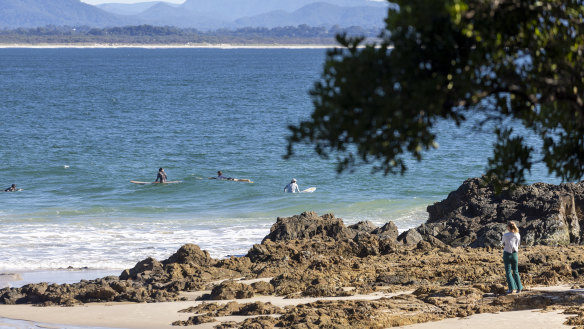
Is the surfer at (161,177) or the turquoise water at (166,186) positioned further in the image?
the surfer at (161,177)

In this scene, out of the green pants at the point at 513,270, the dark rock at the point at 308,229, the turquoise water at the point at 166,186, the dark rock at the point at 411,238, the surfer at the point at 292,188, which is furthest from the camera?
the surfer at the point at 292,188

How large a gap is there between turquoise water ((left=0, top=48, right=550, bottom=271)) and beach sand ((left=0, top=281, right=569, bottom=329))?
2976 mm

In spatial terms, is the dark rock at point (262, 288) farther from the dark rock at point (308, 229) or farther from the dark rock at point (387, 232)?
the dark rock at point (387, 232)

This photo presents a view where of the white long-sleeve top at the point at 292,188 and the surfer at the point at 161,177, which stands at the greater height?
the white long-sleeve top at the point at 292,188

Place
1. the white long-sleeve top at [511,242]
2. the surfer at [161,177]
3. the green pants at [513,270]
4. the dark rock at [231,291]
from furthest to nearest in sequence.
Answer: the surfer at [161,177]
the dark rock at [231,291]
the white long-sleeve top at [511,242]
the green pants at [513,270]

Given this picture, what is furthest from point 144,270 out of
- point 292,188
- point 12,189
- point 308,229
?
point 12,189

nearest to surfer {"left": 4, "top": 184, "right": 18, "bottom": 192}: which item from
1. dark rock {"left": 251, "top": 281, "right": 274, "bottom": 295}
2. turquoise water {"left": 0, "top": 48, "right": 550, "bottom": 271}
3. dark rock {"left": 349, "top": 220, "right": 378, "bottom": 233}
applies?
turquoise water {"left": 0, "top": 48, "right": 550, "bottom": 271}

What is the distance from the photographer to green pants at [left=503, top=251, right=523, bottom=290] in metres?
13.9

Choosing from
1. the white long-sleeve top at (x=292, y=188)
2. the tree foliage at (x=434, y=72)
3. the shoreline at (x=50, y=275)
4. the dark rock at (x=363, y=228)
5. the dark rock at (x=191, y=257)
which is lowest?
the white long-sleeve top at (x=292, y=188)

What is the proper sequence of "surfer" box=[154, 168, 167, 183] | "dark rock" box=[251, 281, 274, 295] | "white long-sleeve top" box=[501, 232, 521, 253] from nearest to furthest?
"white long-sleeve top" box=[501, 232, 521, 253] < "dark rock" box=[251, 281, 274, 295] < "surfer" box=[154, 168, 167, 183]

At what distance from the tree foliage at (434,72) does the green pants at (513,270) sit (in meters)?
6.15

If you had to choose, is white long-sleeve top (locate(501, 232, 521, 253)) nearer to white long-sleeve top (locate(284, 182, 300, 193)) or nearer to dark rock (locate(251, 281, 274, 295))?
dark rock (locate(251, 281, 274, 295))

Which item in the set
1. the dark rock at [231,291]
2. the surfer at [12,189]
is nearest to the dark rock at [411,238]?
the dark rock at [231,291]

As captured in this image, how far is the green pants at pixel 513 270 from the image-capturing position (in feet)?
45.7
